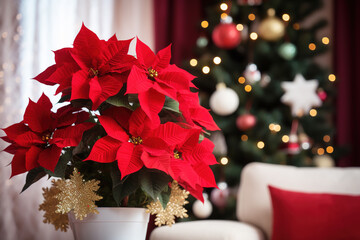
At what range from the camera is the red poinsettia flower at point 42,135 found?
0.62 meters

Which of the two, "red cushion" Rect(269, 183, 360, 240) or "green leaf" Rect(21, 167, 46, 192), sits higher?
"green leaf" Rect(21, 167, 46, 192)

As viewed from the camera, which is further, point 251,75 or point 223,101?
point 251,75

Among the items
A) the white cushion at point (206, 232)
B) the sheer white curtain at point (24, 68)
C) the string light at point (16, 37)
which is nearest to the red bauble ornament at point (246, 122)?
the white cushion at point (206, 232)

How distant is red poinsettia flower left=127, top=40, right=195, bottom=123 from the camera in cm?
60

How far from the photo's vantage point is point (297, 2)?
240cm

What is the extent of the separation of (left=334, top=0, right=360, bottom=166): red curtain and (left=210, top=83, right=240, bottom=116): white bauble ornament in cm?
95

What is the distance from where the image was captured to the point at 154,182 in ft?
2.02

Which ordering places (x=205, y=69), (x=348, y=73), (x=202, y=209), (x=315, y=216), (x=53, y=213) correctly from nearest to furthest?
(x=53, y=213), (x=315, y=216), (x=202, y=209), (x=205, y=69), (x=348, y=73)

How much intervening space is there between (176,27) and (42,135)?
74.4 inches

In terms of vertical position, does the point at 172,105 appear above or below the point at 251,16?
below

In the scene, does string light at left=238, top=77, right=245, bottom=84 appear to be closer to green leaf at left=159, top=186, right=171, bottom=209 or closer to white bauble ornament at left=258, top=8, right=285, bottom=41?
white bauble ornament at left=258, top=8, right=285, bottom=41

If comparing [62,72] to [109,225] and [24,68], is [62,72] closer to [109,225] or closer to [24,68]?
[109,225]

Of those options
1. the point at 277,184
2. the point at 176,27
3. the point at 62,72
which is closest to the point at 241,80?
the point at 176,27

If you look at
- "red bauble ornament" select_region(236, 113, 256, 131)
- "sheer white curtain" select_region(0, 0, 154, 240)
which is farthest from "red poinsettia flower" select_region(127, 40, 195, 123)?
"red bauble ornament" select_region(236, 113, 256, 131)
